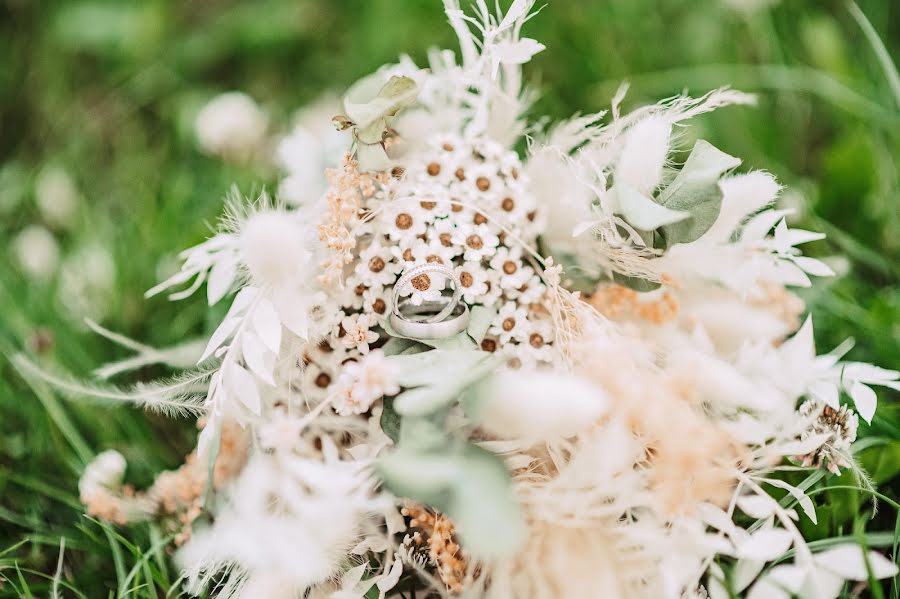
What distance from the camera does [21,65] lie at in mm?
1058

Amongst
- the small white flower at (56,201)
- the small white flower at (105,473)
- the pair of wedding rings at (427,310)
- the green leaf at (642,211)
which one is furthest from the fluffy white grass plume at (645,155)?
the small white flower at (56,201)

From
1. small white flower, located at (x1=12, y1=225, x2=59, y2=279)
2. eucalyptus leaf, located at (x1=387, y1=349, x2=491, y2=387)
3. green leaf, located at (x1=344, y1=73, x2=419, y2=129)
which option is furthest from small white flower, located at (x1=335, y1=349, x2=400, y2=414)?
small white flower, located at (x1=12, y1=225, x2=59, y2=279)

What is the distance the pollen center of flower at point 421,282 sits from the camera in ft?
1.38

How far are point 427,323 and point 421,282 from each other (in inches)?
0.9

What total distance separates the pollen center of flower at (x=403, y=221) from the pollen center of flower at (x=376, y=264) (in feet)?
0.07

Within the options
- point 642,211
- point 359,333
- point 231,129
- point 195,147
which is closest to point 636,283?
point 642,211

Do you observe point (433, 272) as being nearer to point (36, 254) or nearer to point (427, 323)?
point (427, 323)

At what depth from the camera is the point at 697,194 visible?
0.42m

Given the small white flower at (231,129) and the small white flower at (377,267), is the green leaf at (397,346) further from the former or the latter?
the small white flower at (231,129)

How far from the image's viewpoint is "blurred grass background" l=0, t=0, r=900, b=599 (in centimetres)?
57

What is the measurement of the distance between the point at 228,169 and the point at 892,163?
655 millimetres

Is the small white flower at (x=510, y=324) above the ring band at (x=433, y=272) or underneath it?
underneath

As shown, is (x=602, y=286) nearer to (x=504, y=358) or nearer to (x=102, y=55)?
(x=504, y=358)

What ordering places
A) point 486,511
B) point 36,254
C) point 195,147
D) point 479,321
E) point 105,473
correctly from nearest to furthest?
point 486,511 → point 479,321 → point 105,473 → point 36,254 → point 195,147
